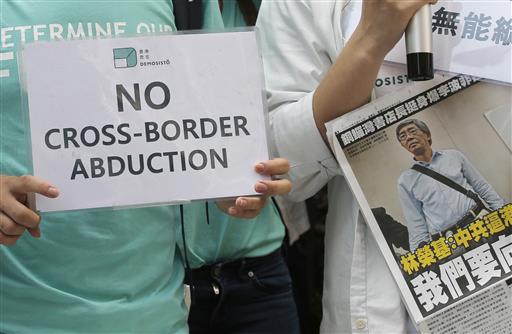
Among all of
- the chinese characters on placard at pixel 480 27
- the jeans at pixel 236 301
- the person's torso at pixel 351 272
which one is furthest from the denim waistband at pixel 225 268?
the chinese characters on placard at pixel 480 27

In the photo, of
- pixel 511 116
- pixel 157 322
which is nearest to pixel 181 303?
pixel 157 322

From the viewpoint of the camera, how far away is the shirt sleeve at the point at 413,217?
1.17 meters

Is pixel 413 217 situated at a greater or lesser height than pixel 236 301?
greater

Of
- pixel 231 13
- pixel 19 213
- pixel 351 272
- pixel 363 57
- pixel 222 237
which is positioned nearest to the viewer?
pixel 19 213

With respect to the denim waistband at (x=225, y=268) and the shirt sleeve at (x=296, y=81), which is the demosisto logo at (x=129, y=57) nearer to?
the shirt sleeve at (x=296, y=81)

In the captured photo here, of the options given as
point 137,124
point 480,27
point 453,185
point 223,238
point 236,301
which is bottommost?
point 236,301

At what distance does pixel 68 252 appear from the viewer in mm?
1172

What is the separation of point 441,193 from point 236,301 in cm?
45

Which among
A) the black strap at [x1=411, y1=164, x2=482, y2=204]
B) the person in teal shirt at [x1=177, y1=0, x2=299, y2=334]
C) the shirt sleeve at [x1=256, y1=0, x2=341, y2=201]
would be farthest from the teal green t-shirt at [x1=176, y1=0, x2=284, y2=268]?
the black strap at [x1=411, y1=164, x2=482, y2=204]

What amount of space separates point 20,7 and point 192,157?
38 cm

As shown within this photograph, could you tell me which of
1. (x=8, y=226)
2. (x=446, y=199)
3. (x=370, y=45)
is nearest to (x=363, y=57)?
(x=370, y=45)

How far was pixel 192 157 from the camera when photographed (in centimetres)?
109

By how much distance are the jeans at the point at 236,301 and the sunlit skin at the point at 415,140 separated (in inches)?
15.1

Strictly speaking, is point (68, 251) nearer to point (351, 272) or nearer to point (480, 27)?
point (351, 272)
